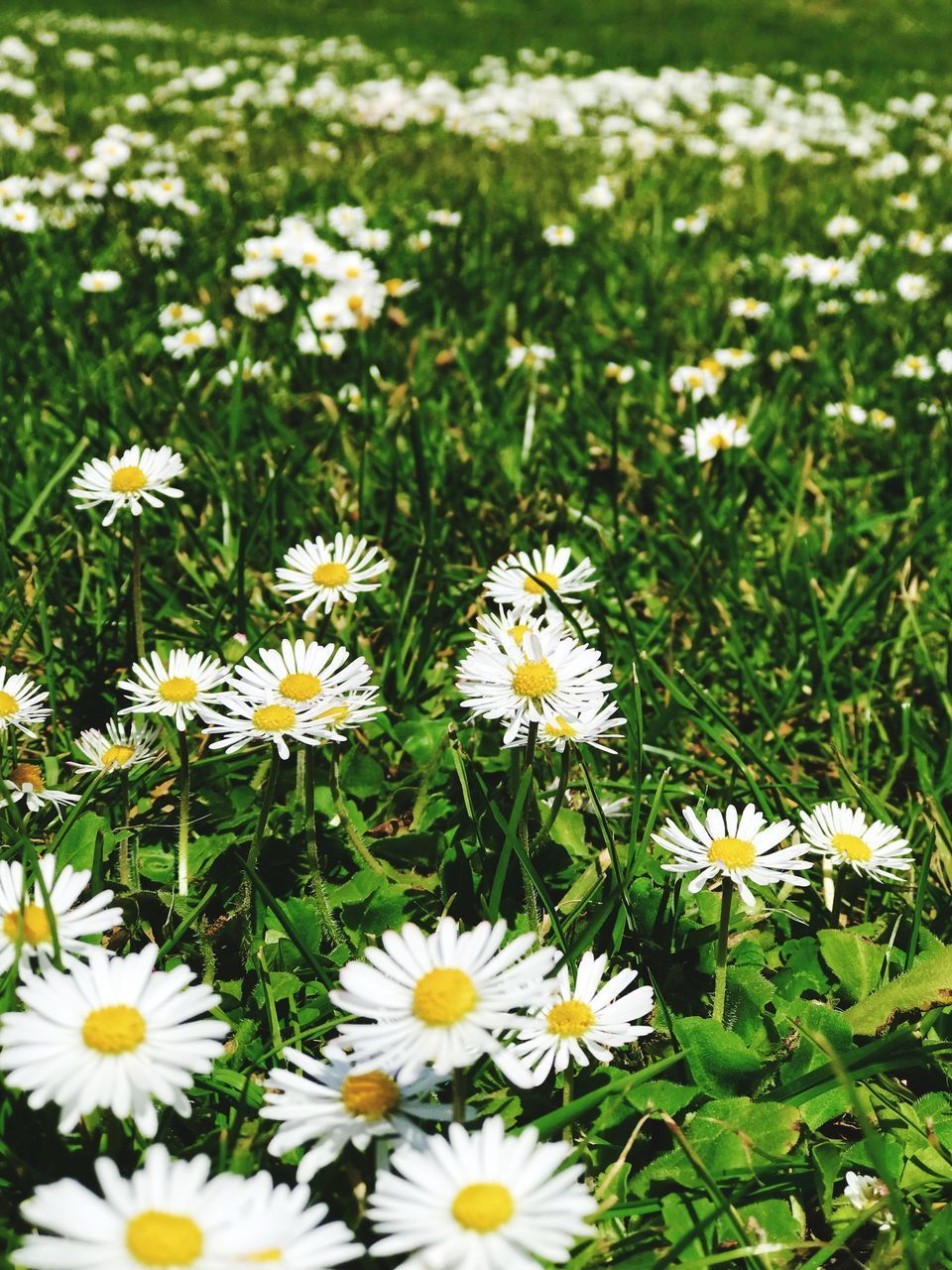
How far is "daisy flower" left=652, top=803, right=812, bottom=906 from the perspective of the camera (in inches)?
55.0

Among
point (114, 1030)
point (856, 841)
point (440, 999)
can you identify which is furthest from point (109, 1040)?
point (856, 841)

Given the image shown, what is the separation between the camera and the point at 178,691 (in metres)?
1.60

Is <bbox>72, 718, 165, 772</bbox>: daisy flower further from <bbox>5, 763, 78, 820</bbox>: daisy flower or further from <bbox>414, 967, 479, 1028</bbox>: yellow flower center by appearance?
<bbox>414, 967, 479, 1028</bbox>: yellow flower center

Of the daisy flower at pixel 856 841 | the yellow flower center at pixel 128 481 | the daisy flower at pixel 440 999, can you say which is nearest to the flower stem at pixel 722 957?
the daisy flower at pixel 856 841

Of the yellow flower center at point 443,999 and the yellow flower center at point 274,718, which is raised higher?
the yellow flower center at point 274,718

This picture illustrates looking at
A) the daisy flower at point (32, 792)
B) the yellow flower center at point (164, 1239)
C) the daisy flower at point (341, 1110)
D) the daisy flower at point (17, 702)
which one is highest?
the daisy flower at point (17, 702)

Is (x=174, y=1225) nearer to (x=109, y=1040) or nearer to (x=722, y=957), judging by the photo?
(x=109, y=1040)

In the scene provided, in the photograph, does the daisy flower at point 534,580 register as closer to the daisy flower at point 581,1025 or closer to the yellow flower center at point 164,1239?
the daisy flower at point 581,1025

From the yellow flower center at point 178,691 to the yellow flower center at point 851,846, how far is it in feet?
3.14

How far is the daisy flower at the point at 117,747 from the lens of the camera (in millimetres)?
1595

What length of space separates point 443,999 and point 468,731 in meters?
0.94

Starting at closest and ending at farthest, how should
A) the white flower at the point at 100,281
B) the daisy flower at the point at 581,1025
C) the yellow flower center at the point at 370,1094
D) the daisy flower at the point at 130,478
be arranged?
the yellow flower center at the point at 370,1094, the daisy flower at the point at 581,1025, the daisy flower at the point at 130,478, the white flower at the point at 100,281

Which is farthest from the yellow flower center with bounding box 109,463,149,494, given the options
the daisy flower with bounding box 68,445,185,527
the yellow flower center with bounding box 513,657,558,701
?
the yellow flower center with bounding box 513,657,558,701

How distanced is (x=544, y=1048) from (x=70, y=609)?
1409mm
